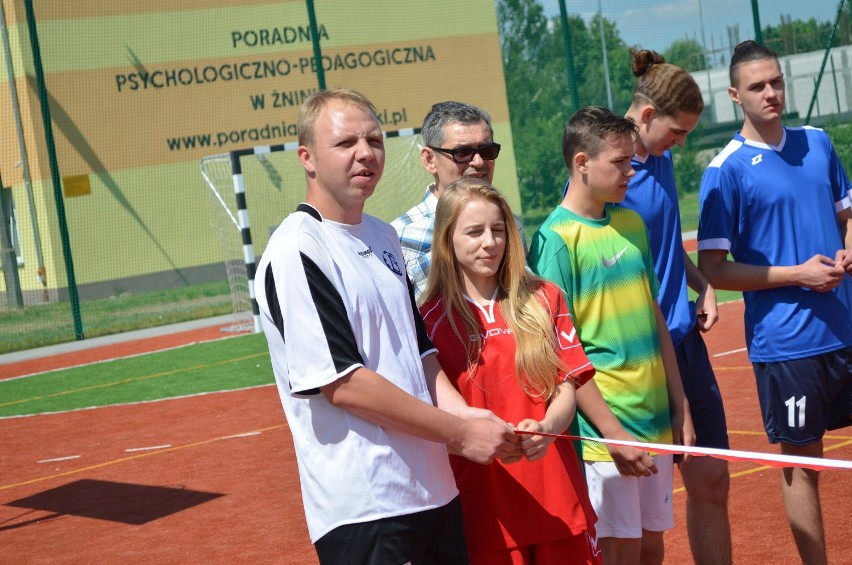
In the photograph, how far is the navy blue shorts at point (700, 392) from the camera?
14.7ft

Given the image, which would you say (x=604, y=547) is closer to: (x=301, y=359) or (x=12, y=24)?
(x=301, y=359)

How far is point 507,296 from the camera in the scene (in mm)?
3445

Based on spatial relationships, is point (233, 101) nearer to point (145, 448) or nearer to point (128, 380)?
point (128, 380)

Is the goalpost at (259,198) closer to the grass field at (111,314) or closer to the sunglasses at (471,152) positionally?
the grass field at (111,314)

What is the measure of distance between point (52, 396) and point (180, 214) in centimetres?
1312

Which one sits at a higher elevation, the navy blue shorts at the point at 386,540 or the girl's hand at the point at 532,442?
the girl's hand at the point at 532,442

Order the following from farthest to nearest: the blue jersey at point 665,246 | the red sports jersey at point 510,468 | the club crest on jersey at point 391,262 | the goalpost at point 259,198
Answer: the goalpost at point 259,198, the blue jersey at point 665,246, the red sports jersey at point 510,468, the club crest on jersey at point 391,262

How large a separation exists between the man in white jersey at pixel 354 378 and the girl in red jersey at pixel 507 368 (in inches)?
10.2

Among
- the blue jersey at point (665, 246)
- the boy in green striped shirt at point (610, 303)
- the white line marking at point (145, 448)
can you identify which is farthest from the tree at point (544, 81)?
the boy in green striped shirt at point (610, 303)

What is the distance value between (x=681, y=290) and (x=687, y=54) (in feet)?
57.9

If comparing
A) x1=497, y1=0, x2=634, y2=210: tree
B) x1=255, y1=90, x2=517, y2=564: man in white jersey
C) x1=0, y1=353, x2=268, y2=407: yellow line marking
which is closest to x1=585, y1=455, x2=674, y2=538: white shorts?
x1=255, y1=90, x2=517, y2=564: man in white jersey

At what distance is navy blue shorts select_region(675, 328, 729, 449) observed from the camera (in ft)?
14.7

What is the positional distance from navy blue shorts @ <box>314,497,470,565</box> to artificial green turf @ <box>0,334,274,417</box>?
8903 mm

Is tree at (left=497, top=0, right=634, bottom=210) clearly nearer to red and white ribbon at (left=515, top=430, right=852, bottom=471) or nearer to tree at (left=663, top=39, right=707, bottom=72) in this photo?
tree at (left=663, top=39, right=707, bottom=72)
